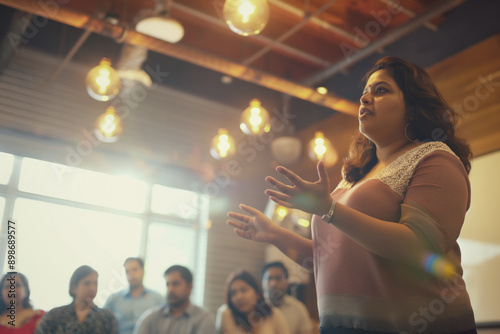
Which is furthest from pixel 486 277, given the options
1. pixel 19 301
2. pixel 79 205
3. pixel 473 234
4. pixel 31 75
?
pixel 31 75

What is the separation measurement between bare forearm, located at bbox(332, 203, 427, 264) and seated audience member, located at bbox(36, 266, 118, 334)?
97 centimetres

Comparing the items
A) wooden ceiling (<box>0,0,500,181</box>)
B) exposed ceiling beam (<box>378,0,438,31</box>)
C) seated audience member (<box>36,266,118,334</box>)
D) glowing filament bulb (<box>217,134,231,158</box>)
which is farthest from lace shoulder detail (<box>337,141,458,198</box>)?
exposed ceiling beam (<box>378,0,438,31</box>)

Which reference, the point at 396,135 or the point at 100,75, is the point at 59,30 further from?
the point at 396,135

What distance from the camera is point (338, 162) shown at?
5.66 metres

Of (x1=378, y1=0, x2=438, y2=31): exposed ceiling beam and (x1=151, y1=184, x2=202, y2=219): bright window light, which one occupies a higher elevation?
(x1=378, y1=0, x2=438, y2=31): exposed ceiling beam

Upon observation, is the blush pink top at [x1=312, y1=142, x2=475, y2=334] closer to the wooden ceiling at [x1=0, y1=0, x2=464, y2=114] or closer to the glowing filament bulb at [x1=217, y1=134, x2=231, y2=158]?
the wooden ceiling at [x1=0, y1=0, x2=464, y2=114]

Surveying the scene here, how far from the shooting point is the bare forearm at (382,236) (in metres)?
0.95

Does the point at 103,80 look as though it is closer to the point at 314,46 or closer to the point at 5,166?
the point at 5,166

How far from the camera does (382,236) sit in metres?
0.95

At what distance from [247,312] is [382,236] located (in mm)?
2832

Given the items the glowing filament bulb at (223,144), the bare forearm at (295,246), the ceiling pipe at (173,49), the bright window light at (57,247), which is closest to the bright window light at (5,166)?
the bright window light at (57,247)

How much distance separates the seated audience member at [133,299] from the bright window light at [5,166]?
1.20 meters

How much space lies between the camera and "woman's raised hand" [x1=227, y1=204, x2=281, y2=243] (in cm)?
132

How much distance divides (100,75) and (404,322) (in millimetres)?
3054
